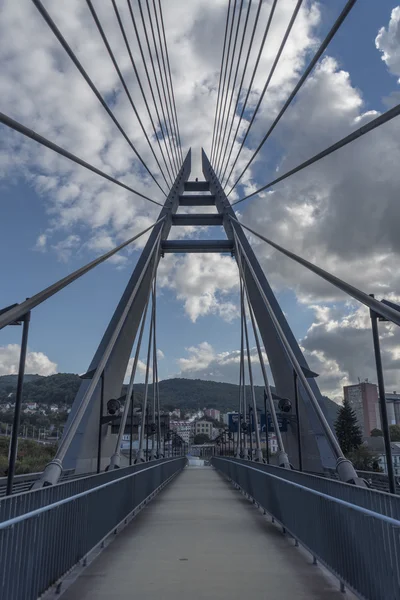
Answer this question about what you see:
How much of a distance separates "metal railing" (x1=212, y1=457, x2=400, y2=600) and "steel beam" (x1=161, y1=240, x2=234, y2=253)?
26648mm

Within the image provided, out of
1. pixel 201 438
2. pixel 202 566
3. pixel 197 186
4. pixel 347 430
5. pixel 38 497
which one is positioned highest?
pixel 197 186

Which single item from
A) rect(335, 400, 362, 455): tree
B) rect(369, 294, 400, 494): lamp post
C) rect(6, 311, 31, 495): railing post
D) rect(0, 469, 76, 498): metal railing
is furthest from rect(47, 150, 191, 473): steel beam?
rect(335, 400, 362, 455): tree

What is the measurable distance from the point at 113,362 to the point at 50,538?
2287 cm

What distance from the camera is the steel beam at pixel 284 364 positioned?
23.3m

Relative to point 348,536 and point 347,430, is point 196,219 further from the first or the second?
point 347,430

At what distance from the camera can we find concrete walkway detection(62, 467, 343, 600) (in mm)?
5680

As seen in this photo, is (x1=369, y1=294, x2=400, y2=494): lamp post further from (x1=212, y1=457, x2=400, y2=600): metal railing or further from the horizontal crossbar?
the horizontal crossbar

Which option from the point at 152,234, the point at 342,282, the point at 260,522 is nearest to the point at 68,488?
the point at 260,522

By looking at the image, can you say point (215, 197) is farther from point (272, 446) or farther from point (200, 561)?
point (272, 446)

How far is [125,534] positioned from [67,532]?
12.0 ft

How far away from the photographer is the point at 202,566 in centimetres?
689

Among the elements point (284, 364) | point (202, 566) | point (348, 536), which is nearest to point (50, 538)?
point (202, 566)

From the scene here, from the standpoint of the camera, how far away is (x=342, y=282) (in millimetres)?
9609

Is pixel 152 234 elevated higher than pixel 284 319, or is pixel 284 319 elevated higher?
pixel 152 234
